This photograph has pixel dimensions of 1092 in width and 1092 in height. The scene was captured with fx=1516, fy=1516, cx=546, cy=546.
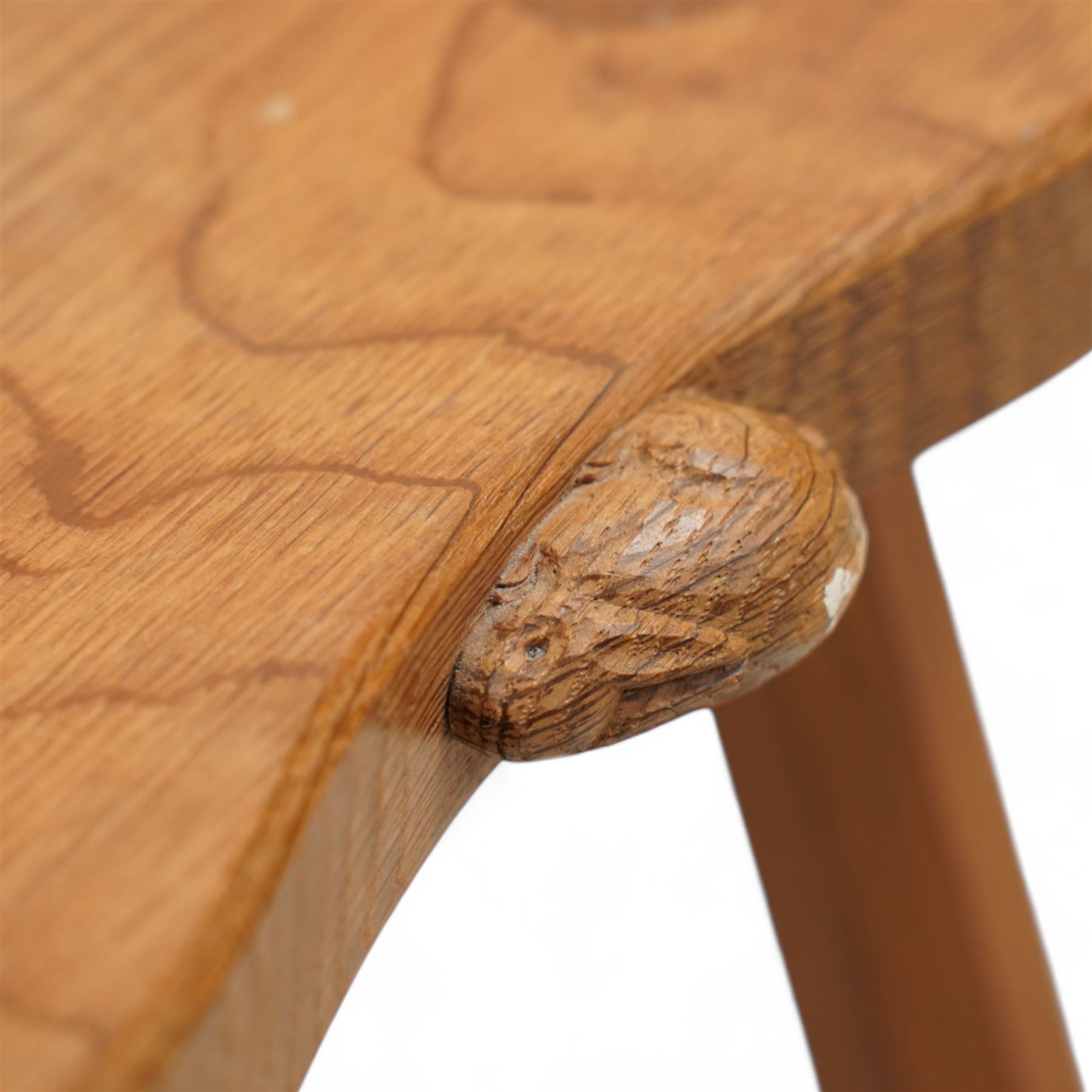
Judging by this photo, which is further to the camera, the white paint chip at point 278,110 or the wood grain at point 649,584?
the white paint chip at point 278,110

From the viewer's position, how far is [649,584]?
0.32 meters

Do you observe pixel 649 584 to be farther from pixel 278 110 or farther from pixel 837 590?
pixel 278 110

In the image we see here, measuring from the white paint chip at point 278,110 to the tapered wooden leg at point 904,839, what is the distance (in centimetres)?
23

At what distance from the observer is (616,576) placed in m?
0.32

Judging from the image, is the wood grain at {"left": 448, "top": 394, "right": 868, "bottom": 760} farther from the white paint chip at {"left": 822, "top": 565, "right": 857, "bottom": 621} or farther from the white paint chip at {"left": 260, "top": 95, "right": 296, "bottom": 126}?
the white paint chip at {"left": 260, "top": 95, "right": 296, "bottom": 126}

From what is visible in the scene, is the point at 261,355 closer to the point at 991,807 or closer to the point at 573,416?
the point at 573,416

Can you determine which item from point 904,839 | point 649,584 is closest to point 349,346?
point 649,584

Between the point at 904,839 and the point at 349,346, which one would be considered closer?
the point at 349,346

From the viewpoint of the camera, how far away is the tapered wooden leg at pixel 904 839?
53 centimetres

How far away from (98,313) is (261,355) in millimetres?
52

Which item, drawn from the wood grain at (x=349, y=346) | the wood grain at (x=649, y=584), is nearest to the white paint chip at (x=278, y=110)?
the wood grain at (x=349, y=346)

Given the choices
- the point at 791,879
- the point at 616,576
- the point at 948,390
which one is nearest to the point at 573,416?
the point at 616,576

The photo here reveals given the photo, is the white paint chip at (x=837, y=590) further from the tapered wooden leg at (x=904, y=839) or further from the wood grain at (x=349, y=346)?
the tapered wooden leg at (x=904, y=839)

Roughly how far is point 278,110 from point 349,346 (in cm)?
12
